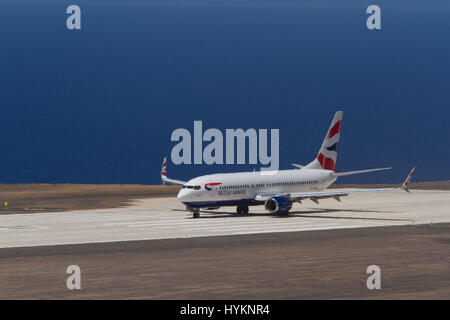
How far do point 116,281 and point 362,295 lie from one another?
10.3 meters

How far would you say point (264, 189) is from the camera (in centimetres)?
6988

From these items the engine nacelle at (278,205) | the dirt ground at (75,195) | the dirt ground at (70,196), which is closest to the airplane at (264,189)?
the engine nacelle at (278,205)

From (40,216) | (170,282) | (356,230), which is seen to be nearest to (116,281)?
(170,282)

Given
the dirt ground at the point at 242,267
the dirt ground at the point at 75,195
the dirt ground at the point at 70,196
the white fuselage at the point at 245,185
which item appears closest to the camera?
the dirt ground at the point at 242,267

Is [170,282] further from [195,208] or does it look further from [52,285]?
[195,208]

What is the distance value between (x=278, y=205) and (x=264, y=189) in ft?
8.23

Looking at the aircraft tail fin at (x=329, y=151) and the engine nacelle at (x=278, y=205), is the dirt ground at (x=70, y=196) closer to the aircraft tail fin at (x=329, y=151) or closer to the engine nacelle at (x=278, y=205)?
the engine nacelle at (x=278, y=205)

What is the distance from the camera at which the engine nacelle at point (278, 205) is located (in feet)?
223

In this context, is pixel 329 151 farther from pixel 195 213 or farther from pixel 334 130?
pixel 195 213

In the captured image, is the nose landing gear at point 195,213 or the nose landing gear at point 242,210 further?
the nose landing gear at point 242,210

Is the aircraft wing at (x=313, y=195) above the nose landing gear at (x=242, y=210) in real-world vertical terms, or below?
above

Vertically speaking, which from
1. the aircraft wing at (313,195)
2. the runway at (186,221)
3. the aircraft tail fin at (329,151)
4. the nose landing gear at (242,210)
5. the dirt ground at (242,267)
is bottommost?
the dirt ground at (242,267)

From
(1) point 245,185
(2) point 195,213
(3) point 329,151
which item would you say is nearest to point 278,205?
(1) point 245,185
